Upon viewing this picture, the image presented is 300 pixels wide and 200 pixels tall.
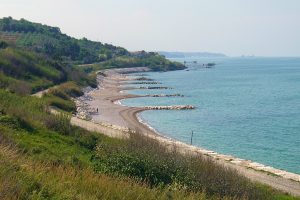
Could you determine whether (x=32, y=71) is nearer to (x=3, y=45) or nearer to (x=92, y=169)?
(x=3, y=45)

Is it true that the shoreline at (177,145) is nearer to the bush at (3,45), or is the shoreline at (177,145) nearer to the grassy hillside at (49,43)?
the bush at (3,45)

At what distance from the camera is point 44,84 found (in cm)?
7162

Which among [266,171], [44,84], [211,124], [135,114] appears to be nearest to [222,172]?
[266,171]

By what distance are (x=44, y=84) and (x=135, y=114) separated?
702 inches

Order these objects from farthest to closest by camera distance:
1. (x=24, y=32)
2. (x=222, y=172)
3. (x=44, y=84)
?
(x=24, y=32)
(x=44, y=84)
(x=222, y=172)

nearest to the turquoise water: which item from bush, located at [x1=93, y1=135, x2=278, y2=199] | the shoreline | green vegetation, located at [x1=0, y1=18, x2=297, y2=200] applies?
the shoreline

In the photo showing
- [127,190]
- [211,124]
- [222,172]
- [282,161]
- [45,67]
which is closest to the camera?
[127,190]

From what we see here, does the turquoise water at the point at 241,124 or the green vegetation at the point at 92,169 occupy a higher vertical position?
the green vegetation at the point at 92,169

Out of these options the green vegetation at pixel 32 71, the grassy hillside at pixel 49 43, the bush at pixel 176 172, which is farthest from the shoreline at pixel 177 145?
the grassy hillside at pixel 49 43

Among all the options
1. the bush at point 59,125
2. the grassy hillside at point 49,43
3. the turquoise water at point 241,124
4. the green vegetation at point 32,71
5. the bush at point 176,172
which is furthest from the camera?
the grassy hillside at point 49,43

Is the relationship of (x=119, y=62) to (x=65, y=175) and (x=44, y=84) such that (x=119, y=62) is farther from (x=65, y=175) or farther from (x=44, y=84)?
(x=65, y=175)

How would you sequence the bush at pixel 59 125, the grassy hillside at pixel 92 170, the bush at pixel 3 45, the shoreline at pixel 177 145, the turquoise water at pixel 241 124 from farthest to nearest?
the bush at pixel 3 45 < the turquoise water at pixel 241 124 < the bush at pixel 59 125 < the shoreline at pixel 177 145 < the grassy hillside at pixel 92 170

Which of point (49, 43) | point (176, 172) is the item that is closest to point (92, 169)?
point (176, 172)

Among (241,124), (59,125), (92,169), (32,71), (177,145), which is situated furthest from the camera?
(32,71)
